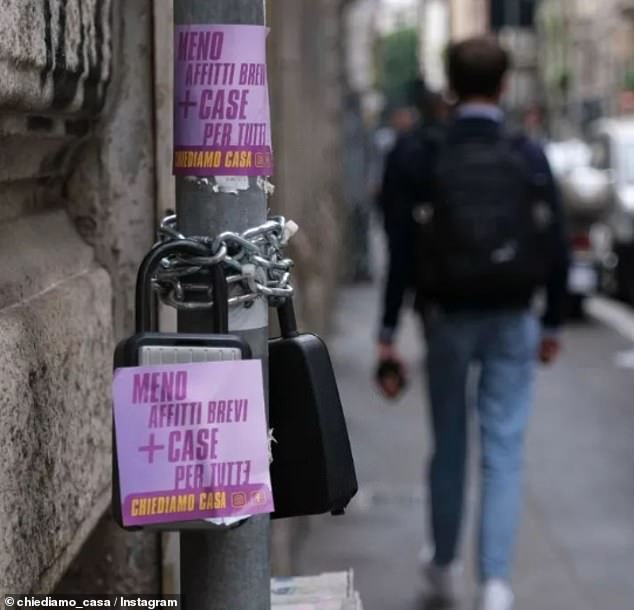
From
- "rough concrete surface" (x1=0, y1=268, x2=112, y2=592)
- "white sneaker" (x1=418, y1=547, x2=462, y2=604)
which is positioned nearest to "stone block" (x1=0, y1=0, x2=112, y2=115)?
"rough concrete surface" (x1=0, y1=268, x2=112, y2=592)

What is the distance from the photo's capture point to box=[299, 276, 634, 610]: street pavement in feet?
20.1

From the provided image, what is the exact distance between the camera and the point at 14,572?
2359 mm

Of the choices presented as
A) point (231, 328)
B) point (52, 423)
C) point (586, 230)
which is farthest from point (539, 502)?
point (586, 230)

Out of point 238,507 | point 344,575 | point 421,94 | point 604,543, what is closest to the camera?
point 238,507

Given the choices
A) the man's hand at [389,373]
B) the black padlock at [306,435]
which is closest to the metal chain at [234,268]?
the black padlock at [306,435]

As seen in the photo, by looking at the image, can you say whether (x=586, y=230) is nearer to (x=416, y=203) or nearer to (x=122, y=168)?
(x=416, y=203)

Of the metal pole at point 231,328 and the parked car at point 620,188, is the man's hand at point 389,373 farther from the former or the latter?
the parked car at point 620,188

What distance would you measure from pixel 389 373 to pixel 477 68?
3.69ft

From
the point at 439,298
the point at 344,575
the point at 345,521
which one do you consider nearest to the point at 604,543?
the point at 345,521

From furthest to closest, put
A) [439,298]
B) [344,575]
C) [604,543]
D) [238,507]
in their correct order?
[604,543]
[439,298]
[344,575]
[238,507]

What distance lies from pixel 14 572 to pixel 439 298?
10.0 ft

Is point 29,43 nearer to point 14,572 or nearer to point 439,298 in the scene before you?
point 14,572

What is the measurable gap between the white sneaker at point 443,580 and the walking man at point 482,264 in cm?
30

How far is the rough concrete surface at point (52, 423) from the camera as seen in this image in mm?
2355
